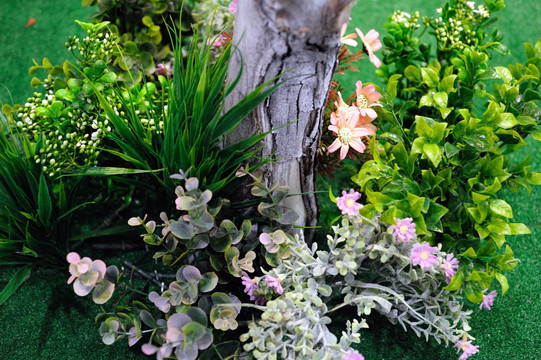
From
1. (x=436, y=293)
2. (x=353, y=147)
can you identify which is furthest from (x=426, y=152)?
(x=436, y=293)

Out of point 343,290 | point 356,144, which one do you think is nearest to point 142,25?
point 356,144

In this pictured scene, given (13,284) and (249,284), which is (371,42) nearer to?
(249,284)

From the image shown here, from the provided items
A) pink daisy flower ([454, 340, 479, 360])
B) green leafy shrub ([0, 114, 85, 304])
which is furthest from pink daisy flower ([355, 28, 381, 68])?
green leafy shrub ([0, 114, 85, 304])

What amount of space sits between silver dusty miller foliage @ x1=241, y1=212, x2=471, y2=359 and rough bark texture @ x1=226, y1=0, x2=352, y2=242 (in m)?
0.30

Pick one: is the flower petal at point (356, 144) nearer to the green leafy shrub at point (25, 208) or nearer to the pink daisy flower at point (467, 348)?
the pink daisy flower at point (467, 348)

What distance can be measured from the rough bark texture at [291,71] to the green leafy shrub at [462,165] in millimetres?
252

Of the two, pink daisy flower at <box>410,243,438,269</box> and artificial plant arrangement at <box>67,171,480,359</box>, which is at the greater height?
pink daisy flower at <box>410,243,438,269</box>

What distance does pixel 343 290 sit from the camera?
1.67 m

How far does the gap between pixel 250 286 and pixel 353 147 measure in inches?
27.1

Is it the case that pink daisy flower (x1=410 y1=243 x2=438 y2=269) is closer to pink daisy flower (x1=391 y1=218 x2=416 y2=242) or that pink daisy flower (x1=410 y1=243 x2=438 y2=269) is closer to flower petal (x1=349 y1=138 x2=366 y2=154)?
pink daisy flower (x1=391 y1=218 x2=416 y2=242)

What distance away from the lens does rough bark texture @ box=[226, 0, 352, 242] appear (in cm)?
136

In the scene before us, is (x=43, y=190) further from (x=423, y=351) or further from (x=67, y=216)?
(x=423, y=351)

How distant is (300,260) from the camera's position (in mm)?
1709

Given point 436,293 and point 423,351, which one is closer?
point 436,293
